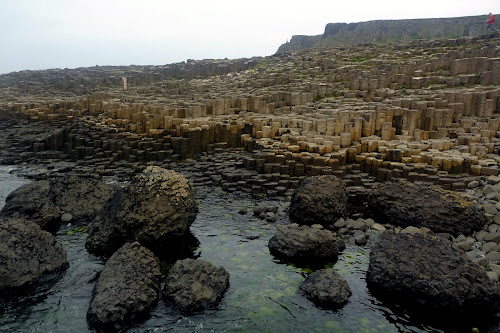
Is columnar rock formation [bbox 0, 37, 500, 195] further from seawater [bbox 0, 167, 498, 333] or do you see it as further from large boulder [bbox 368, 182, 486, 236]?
seawater [bbox 0, 167, 498, 333]

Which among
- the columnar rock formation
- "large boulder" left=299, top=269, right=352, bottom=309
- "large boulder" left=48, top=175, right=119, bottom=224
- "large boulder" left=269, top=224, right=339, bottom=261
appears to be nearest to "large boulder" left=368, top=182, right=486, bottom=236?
the columnar rock formation

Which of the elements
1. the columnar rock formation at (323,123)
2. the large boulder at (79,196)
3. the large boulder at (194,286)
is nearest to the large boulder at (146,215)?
the large boulder at (79,196)

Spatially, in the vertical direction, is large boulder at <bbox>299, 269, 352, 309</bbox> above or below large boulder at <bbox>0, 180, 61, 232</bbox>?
below

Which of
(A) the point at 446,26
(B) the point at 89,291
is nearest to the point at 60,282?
(B) the point at 89,291

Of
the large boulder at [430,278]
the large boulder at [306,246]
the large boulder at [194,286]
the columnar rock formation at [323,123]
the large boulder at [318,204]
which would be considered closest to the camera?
the large boulder at [430,278]

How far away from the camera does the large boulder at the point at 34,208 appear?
10.5m

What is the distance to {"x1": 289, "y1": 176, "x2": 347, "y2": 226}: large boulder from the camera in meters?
10.9

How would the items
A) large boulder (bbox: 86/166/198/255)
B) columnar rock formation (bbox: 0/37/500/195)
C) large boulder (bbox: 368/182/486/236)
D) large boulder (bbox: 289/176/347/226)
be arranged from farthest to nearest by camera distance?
1. columnar rock formation (bbox: 0/37/500/195)
2. large boulder (bbox: 289/176/347/226)
3. large boulder (bbox: 368/182/486/236)
4. large boulder (bbox: 86/166/198/255)

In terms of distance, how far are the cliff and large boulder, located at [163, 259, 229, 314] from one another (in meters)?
43.6

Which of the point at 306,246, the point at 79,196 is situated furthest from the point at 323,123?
the point at 79,196

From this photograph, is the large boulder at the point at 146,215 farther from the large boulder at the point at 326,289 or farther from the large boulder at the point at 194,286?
the large boulder at the point at 326,289

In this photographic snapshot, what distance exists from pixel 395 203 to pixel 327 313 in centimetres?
444

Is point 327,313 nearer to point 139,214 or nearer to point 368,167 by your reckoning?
point 139,214

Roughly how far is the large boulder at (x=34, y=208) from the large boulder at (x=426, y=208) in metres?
8.02
